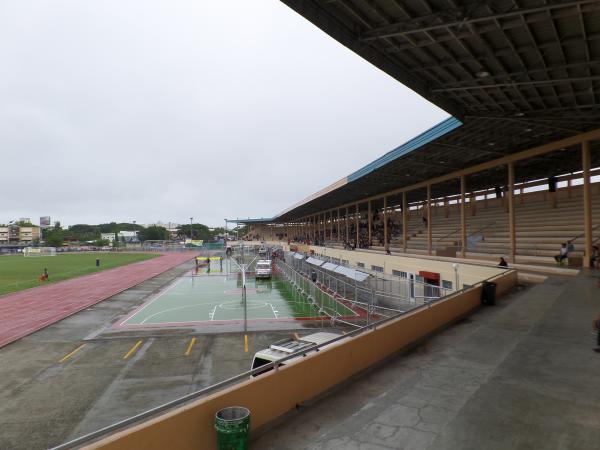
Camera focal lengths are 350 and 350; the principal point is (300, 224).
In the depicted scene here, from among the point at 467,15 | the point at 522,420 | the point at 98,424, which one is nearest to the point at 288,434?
the point at 522,420

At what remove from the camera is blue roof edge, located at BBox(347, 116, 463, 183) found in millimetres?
18094

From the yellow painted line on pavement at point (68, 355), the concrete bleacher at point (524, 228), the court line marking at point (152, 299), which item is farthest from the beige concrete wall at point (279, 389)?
the court line marking at point (152, 299)

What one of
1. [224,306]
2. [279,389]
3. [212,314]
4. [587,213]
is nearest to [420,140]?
[587,213]

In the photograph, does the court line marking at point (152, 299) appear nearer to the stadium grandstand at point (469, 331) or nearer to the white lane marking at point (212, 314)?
the white lane marking at point (212, 314)

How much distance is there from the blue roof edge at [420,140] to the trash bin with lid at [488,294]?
26.3 ft

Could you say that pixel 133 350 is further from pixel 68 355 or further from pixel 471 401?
pixel 471 401

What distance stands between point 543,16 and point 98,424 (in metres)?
16.5

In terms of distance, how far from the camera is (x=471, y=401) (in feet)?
19.6

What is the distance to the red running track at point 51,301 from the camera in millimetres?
21594

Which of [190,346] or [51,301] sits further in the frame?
[51,301]

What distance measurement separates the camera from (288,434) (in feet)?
18.1

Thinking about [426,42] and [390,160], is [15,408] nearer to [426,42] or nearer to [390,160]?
[426,42]

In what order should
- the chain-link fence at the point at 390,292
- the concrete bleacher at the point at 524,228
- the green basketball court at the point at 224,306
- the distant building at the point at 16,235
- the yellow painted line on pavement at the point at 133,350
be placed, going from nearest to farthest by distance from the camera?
the yellow painted line on pavement at the point at 133,350
the chain-link fence at the point at 390,292
the green basketball court at the point at 224,306
the concrete bleacher at the point at 524,228
the distant building at the point at 16,235

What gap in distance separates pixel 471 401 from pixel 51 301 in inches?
1311
